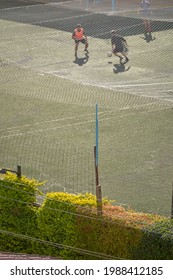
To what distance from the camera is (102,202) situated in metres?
19.2

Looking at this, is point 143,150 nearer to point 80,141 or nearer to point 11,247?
point 80,141

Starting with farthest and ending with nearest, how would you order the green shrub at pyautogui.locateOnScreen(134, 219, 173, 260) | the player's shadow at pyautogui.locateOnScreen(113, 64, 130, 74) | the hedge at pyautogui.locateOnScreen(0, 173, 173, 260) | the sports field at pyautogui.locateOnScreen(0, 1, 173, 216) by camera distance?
the player's shadow at pyautogui.locateOnScreen(113, 64, 130, 74), the sports field at pyautogui.locateOnScreen(0, 1, 173, 216), the hedge at pyautogui.locateOnScreen(0, 173, 173, 260), the green shrub at pyautogui.locateOnScreen(134, 219, 173, 260)

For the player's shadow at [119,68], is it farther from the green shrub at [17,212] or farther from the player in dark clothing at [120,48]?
the green shrub at [17,212]

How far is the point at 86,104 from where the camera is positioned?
28.2 m

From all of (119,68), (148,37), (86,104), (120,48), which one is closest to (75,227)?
(86,104)

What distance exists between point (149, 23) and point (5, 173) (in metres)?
11.4

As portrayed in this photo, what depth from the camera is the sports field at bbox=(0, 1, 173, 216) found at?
23.6 metres

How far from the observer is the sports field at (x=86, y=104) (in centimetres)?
2358

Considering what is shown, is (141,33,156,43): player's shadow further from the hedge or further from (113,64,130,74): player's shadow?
the hedge

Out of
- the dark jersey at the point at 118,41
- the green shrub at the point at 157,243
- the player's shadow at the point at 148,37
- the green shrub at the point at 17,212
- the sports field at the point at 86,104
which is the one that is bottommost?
the green shrub at the point at 157,243

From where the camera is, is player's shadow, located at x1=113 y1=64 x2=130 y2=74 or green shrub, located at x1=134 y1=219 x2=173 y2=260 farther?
player's shadow, located at x1=113 y1=64 x2=130 y2=74

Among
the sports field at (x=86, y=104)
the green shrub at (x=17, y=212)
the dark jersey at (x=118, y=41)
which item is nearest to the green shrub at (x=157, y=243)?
the green shrub at (x=17, y=212)

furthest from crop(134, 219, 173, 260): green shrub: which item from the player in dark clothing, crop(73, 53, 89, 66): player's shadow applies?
crop(73, 53, 89, 66): player's shadow

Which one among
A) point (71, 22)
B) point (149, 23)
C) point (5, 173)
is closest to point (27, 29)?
point (71, 22)
